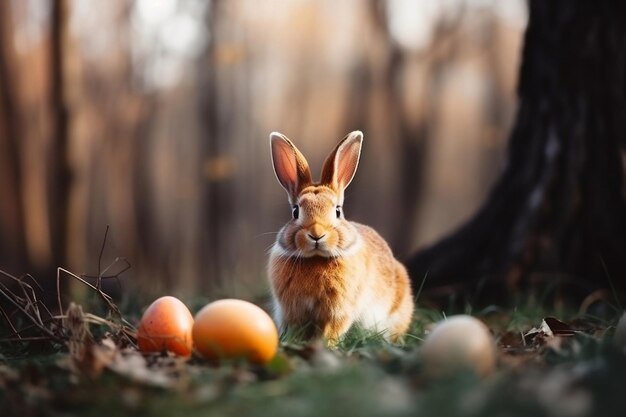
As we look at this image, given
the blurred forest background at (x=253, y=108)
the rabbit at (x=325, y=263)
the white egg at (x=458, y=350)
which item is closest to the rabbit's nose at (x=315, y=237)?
the rabbit at (x=325, y=263)

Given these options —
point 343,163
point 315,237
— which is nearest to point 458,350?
point 315,237

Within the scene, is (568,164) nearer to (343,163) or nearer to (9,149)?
(343,163)

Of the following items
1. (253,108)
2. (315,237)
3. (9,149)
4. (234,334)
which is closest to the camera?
(234,334)

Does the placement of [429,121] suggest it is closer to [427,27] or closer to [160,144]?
[427,27]

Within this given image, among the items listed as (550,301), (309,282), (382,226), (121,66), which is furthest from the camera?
(382,226)

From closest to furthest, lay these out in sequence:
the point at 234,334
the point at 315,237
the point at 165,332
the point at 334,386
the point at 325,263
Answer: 1. the point at 334,386
2. the point at 234,334
3. the point at 165,332
4. the point at 315,237
5. the point at 325,263

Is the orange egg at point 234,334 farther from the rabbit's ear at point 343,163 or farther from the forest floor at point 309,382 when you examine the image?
the rabbit's ear at point 343,163

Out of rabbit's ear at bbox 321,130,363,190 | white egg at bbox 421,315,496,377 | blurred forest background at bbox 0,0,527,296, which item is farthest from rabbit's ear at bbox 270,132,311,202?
blurred forest background at bbox 0,0,527,296

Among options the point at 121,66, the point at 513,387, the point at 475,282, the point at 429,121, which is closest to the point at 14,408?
the point at 513,387
